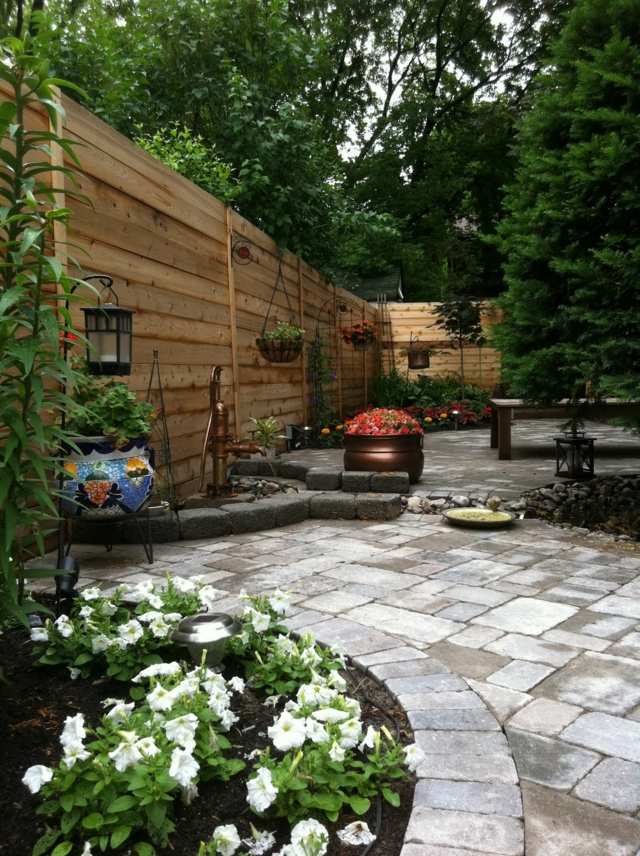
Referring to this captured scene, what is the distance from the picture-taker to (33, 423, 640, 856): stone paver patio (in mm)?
1422

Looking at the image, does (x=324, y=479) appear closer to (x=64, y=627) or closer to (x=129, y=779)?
(x=64, y=627)

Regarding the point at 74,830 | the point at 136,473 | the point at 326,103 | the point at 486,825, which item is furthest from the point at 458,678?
the point at 326,103

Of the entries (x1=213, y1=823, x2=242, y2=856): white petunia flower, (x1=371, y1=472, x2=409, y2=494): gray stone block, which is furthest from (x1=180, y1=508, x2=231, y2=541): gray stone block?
(x1=213, y1=823, x2=242, y2=856): white petunia flower

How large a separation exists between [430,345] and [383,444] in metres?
7.81

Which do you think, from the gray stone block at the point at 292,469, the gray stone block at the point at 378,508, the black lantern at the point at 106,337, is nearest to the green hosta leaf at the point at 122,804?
the black lantern at the point at 106,337

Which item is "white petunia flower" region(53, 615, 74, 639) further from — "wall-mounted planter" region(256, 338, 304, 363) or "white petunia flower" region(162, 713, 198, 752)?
"wall-mounted planter" region(256, 338, 304, 363)

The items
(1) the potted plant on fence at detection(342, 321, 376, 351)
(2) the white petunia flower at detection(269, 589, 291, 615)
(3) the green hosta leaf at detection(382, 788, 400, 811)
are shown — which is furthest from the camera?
(1) the potted plant on fence at detection(342, 321, 376, 351)

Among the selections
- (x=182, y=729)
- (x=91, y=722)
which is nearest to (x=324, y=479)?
(x=91, y=722)

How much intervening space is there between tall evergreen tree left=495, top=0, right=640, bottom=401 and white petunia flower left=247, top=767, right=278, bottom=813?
3306 mm

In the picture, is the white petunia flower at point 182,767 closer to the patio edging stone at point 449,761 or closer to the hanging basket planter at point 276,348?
the patio edging stone at point 449,761

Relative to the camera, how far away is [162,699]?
1472 millimetres

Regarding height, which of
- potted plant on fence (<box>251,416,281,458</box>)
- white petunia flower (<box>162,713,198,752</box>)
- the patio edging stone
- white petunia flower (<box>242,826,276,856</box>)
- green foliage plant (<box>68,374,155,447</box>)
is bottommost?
the patio edging stone

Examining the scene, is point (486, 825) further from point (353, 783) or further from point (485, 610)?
point (485, 610)

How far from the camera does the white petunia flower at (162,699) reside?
1.47 m
